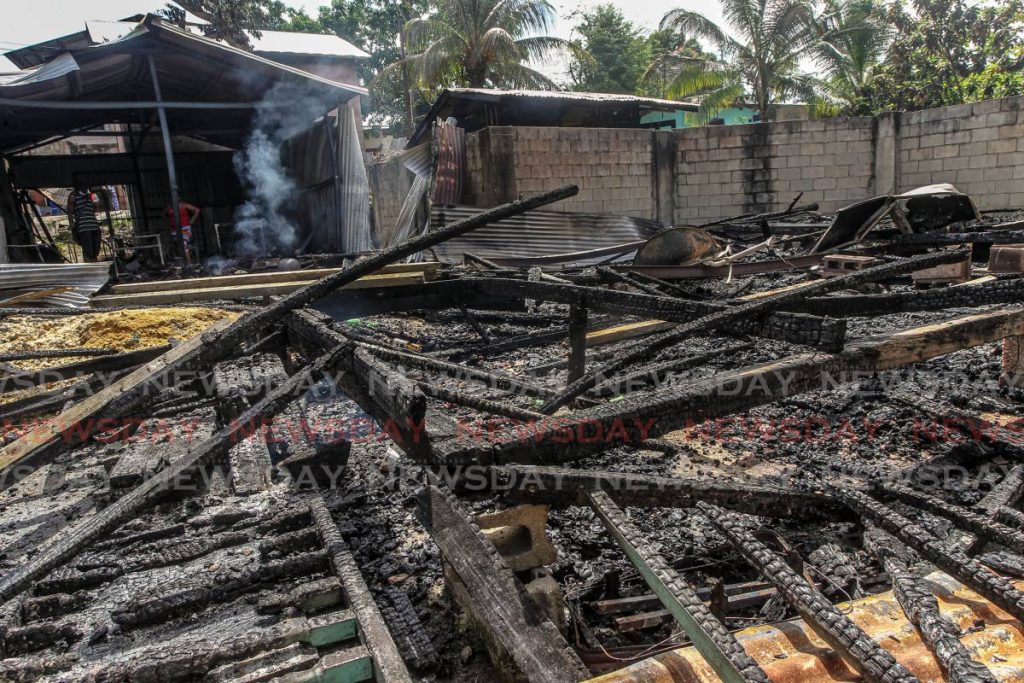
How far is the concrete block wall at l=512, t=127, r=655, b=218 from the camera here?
1192 centimetres

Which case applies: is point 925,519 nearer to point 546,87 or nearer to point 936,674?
point 936,674

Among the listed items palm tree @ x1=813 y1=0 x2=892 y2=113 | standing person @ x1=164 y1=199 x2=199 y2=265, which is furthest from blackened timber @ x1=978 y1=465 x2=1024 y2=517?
palm tree @ x1=813 y1=0 x2=892 y2=113

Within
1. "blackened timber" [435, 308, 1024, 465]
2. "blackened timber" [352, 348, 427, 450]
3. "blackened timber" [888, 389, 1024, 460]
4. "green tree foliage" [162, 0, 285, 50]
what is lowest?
"blackened timber" [888, 389, 1024, 460]

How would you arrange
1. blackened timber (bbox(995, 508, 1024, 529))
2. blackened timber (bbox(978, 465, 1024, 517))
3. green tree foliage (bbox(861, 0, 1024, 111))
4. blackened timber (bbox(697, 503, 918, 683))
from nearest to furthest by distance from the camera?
blackened timber (bbox(697, 503, 918, 683)), blackened timber (bbox(995, 508, 1024, 529)), blackened timber (bbox(978, 465, 1024, 517)), green tree foliage (bbox(861, 0, 1024, 111))

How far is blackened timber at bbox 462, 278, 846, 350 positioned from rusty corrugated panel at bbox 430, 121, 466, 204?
26.3 ft

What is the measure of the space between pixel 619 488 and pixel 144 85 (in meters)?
14.9

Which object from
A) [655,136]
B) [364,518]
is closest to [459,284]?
[364,518]

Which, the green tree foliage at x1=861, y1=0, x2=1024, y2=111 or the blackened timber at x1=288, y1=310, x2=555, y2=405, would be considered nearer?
the blackened timber at x1=288, y1=310, x2=555, y2=405

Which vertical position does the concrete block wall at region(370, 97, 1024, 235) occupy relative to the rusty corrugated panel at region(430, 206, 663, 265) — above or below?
above

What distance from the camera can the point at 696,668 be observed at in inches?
50.6

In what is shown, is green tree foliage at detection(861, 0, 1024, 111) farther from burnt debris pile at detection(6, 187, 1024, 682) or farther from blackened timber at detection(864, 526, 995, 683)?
blackened timber at detection(864, 526, 995, 683)

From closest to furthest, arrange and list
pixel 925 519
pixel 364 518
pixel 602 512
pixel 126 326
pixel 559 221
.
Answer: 1. pixel 602 512
2. pixel 925 519
3. pixel 364 518
4. pixel 126 326
5. pixel 559 221

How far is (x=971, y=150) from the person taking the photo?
1199 centimetres

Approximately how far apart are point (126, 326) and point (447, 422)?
4420 mm
